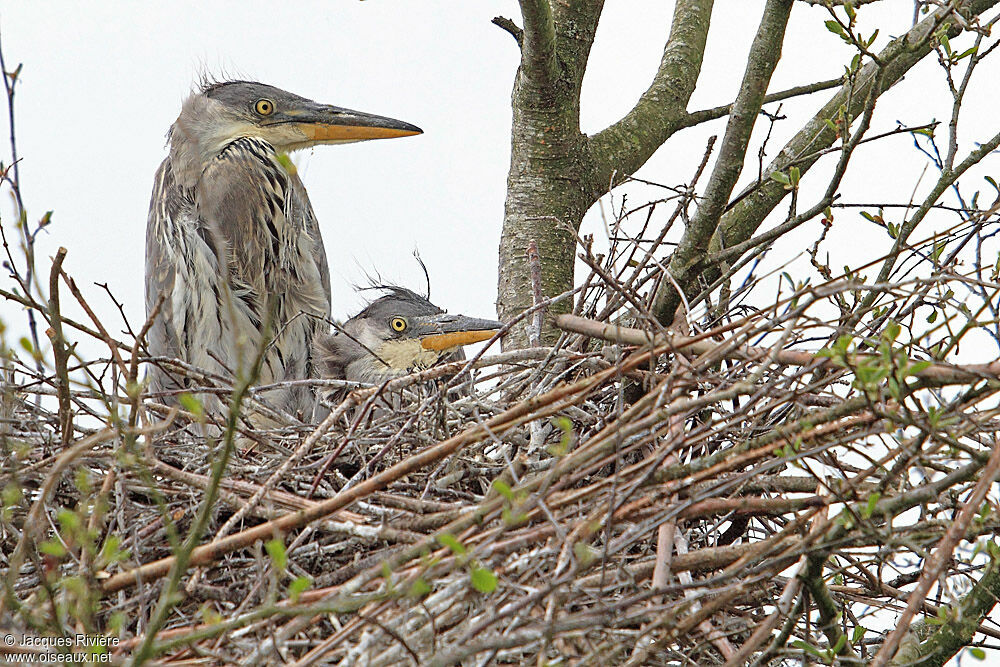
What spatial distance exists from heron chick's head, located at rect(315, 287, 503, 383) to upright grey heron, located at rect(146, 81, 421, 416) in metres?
0.14

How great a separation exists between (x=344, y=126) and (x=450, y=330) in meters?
0.77

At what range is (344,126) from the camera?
348cm

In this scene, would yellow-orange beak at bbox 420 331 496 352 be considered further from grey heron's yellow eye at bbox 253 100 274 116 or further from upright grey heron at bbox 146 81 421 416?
grey heron's yellow eye at bbox 253 100 274 116

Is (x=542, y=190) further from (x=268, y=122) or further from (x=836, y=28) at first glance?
(x=836, y=28)

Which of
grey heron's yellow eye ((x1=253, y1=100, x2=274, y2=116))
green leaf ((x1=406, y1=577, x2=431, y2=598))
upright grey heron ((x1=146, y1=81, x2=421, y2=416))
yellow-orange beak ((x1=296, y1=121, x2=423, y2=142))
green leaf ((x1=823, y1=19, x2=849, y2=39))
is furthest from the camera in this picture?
grey heron's yellow eye ((x1=253, y1=100, x2=274, y2=116))

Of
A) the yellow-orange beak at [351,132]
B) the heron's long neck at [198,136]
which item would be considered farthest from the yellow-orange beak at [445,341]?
the heron's long neck at [198,136]

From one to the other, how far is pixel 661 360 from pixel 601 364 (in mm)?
133

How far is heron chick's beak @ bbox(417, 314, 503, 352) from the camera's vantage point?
321 cm

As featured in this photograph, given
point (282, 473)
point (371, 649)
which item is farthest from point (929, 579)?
point (282, 473)

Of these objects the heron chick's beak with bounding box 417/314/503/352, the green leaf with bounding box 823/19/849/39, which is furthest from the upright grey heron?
the green leaf with bounding box 823/19/849/39

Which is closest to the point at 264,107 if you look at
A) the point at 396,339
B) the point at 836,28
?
the point at 396,339

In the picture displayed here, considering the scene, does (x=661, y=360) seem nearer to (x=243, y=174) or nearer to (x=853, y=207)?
(x=853, y=207)

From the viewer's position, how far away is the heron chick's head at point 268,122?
346 cm

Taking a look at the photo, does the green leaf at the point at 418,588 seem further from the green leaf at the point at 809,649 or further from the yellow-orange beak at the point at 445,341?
the yellow-orange beak at the point at 445,341
